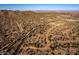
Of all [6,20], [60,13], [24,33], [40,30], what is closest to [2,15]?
[6,20]

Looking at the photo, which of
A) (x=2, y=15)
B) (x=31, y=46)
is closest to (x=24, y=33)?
(x=31, y=46)

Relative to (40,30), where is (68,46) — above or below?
below

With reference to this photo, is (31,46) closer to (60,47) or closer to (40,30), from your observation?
(40,30)
